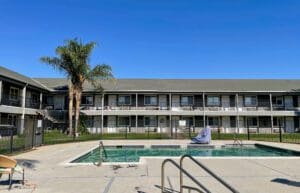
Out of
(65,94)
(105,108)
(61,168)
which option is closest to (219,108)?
(105,108)

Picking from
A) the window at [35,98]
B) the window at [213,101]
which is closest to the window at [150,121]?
the window at [213,101]

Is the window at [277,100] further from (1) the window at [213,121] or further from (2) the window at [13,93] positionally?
(2) the window at [13,93]

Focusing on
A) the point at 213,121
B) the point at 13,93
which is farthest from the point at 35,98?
the point at 213,121

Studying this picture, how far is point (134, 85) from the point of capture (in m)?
43.4

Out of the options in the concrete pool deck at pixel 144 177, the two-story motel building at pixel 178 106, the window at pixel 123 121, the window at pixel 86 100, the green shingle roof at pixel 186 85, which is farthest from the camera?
the window at pixel 86 100

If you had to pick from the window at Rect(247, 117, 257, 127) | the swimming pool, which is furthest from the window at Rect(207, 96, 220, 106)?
the swimming pool

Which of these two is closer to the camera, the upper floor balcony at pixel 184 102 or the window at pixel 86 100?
the upper floor balcony at pixel 184 102

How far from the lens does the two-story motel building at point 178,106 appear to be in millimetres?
40656

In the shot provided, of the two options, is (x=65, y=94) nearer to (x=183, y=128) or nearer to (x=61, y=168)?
(x=183, y=128)

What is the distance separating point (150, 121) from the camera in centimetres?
4234

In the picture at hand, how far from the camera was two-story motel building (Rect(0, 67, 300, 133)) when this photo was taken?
4066cm

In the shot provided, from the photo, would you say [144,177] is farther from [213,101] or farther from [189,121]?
[213,101]

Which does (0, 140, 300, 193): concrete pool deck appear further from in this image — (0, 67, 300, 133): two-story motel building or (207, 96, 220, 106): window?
(207, 96, 220, 106): window

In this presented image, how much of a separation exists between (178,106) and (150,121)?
412cm
